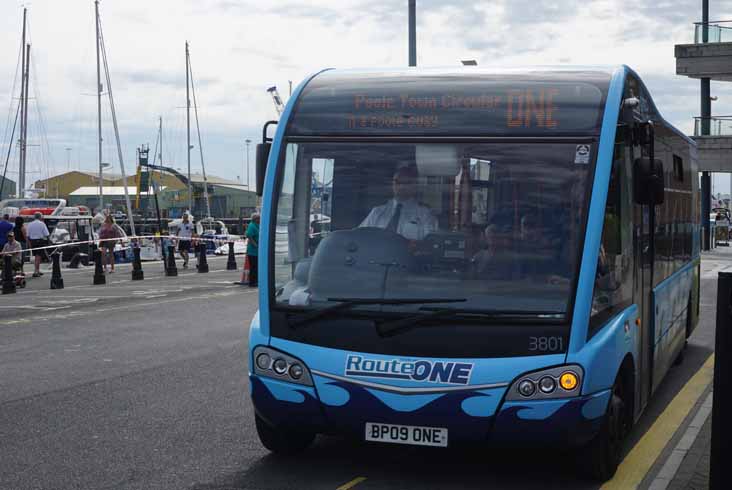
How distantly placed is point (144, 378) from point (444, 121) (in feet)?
16.2

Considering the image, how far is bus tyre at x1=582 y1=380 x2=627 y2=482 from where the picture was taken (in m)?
6.06

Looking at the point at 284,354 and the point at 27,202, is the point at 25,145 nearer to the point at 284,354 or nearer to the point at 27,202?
the point at 27,202

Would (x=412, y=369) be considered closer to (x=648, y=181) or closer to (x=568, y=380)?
(x=568, y=380)

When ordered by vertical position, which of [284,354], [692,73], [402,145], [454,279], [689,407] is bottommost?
[689,407]

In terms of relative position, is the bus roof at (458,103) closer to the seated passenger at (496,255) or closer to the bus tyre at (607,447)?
the seated passenger at (496,255)

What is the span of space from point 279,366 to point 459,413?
1133mm

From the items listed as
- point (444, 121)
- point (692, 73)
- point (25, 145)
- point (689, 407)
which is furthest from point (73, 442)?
point (25, 145)

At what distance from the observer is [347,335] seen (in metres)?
6.10

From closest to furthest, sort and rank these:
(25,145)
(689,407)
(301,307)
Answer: (301,307)
(689,407)
(25,145)

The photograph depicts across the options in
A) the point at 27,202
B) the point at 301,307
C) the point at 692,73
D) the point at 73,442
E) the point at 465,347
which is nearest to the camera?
the point at 465,347

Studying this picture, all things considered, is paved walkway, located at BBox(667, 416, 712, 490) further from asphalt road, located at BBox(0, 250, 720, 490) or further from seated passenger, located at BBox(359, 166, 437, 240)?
seated passenger, located at BBox(359, 166, 437, 240)

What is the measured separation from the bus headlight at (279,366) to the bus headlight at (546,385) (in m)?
1.19

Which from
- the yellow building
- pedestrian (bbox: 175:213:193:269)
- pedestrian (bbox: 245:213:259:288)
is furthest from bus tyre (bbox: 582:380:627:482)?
the yellow building

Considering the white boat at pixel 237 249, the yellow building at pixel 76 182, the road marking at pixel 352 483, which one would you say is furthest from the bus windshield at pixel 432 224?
the yellow building at pixel 76 182
